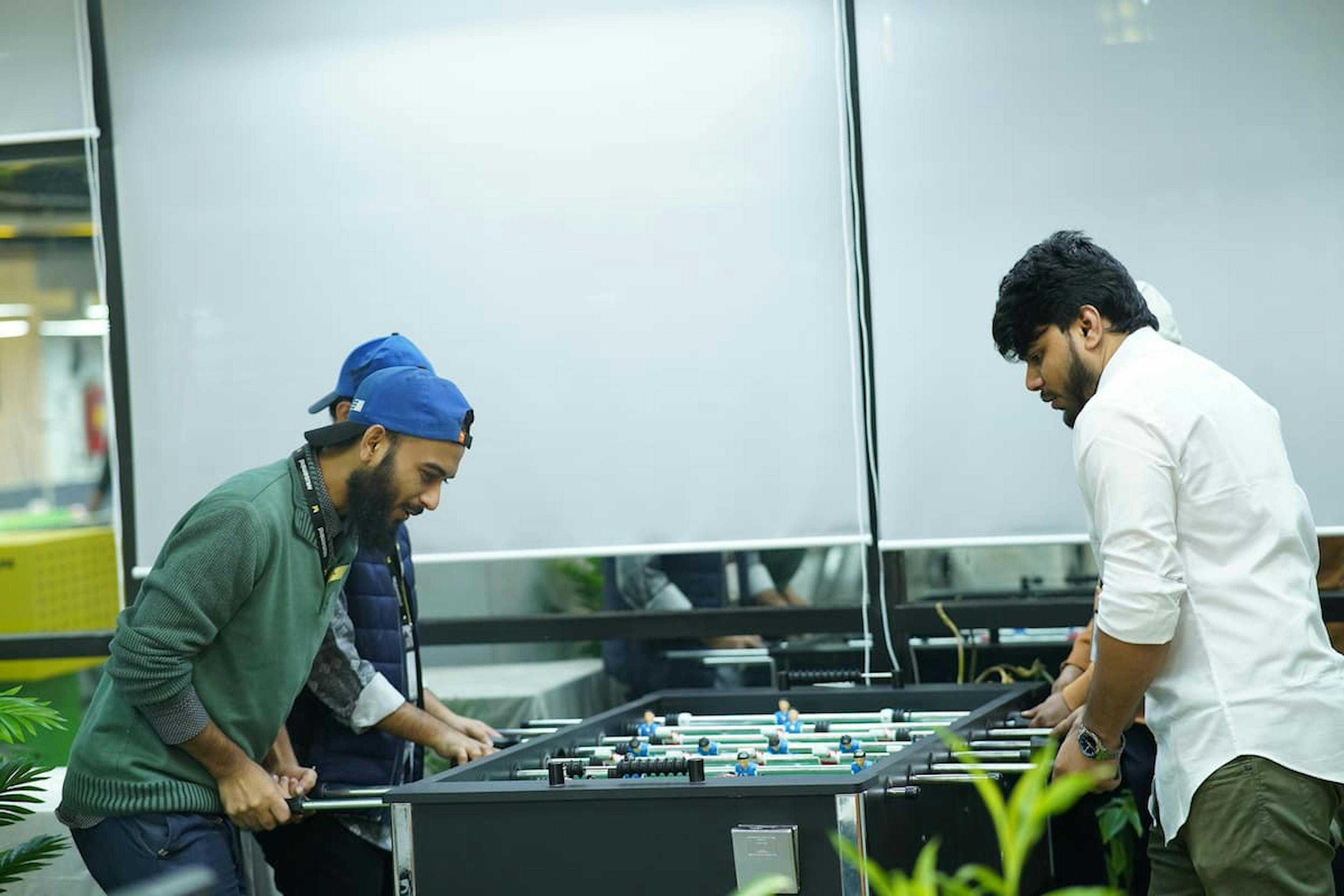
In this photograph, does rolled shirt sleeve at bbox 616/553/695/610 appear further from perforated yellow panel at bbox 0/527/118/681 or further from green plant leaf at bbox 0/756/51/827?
perforated yellow panel at bbox 0/527/118/681

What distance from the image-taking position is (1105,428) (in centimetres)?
250

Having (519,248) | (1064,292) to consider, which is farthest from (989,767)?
(519,248)

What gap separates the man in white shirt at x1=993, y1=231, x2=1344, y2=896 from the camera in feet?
8.05

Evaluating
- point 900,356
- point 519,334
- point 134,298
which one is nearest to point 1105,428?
point 900,356

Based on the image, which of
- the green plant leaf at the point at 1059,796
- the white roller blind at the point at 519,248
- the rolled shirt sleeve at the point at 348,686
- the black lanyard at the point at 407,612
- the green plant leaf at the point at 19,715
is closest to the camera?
the green plant leaf at the point at 1059,796

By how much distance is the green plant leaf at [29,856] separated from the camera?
299cm

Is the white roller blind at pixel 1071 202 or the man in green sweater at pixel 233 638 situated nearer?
the man in green sweater at pixel 233 638

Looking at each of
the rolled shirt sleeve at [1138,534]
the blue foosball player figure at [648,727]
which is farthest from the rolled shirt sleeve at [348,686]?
the rolled shirt sleeve at [1138,534]

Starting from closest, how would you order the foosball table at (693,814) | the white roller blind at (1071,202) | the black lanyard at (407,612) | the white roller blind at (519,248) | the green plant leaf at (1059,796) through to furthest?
1. the green plant leaf at (1059,796)
2. the foosball table at (693,814)
3. the black lanyard at (407,612)
4. the white roller blind at (1071,202)
5. the white roller blind at (519,248)

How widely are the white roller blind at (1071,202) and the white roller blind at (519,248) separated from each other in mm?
161

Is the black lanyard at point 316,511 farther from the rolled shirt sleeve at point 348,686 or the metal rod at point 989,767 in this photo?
the metal rod at point 989,767

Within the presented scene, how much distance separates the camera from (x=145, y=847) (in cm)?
270

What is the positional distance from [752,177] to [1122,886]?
195 cm

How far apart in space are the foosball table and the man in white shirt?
32 cm
